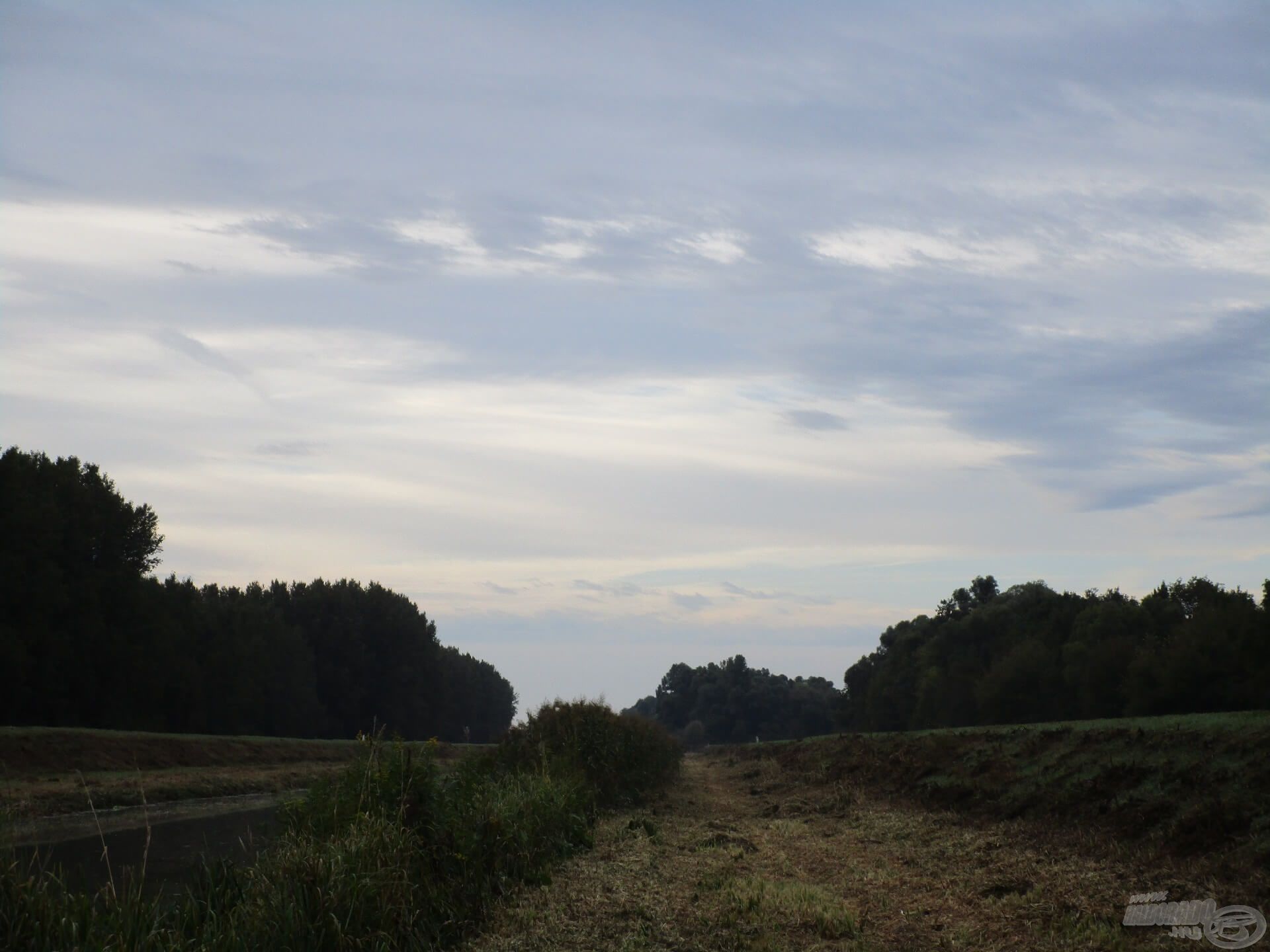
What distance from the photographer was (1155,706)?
45719 mm

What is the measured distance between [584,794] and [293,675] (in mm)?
64907

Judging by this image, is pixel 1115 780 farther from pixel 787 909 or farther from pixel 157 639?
pixel 157 639

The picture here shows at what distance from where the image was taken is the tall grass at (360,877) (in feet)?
31.2

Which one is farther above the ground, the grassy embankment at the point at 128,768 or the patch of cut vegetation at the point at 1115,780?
the patch of cut vegetation at the point at 1115,780

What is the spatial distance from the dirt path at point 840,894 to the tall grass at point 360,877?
718 mm

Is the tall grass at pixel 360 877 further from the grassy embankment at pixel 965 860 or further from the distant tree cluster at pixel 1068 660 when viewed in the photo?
the distant tree cluster at pixel 1068 660

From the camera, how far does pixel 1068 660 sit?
65688mm

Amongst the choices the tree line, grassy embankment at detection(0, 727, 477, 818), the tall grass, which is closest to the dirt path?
the tall grass

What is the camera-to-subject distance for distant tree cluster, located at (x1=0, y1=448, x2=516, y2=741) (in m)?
48.1

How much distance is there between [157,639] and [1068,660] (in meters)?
52.8

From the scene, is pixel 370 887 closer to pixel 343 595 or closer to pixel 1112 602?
pixel 1112 602

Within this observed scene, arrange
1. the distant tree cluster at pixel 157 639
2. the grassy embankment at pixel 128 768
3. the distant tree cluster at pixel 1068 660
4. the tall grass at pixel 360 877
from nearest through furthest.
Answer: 1. the tall grass at pixel 360 877
2. the grassy embankment at pixel 128 768
3. the distant tree cluster at pixel 1068 660
4. the distant tree cluster at pixel 157 639

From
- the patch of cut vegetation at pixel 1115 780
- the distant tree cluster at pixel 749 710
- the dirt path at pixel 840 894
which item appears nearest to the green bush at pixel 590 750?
the patch of cut vegetation at pixel 1115 780

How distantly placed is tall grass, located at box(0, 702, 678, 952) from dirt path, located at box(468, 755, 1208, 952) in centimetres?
72
